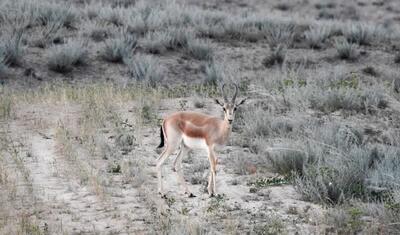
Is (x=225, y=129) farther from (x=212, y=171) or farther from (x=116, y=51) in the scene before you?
(x=116, y=51)

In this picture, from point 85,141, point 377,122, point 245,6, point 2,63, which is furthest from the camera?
point 245,6

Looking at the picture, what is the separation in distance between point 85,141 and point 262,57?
11.4 meters

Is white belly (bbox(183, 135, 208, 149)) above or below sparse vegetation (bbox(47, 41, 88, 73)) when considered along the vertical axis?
above

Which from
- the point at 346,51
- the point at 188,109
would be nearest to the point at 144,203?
the point at 188,109

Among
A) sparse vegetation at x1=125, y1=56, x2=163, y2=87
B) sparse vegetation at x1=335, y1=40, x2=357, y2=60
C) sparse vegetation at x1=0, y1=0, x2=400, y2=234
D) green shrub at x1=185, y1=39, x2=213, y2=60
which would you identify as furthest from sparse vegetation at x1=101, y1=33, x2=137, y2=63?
sparse vegetation at x1=335, y1=40, x2=357, y2=60

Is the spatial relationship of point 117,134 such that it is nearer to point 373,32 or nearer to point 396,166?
point 396,166

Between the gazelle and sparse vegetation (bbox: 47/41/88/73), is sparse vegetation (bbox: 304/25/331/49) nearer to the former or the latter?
sparse vegetation (bbox: 47/41/88/73)

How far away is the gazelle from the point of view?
26.9 ft

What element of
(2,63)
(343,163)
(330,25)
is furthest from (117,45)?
(343,163)

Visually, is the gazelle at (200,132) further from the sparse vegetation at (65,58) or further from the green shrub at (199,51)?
the green shrub at (199,51)

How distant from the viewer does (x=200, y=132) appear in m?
8.29

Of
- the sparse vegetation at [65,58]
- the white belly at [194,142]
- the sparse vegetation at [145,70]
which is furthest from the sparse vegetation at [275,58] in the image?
the white belly at [194,142]

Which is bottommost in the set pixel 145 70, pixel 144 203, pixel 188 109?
pixel 145 70

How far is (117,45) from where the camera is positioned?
19922mm
